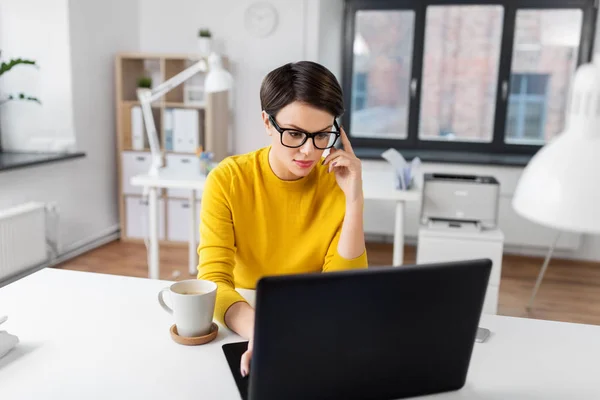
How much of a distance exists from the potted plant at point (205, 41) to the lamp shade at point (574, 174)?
152 inches

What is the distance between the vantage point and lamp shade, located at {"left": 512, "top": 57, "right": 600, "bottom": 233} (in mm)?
484

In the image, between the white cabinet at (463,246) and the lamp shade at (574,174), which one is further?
the white cabinet at (463,246)

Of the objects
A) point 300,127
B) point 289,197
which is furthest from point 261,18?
point 300,127

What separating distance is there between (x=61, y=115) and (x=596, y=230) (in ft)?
12.7

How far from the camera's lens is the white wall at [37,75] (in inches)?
143

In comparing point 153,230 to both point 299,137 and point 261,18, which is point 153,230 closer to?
point 261,18

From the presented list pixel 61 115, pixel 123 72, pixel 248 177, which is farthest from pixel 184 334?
pixel 123 72

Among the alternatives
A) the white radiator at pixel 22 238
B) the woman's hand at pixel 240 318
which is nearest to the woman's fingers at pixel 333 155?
the woman's hand at pixel 240 318

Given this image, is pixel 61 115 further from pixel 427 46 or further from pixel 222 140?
pixel 427 46

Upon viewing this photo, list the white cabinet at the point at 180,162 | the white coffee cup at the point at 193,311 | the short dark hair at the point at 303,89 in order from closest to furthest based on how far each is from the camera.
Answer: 1. the white coffee cup at the point at 193,311
2. the short dark hair at the point at 303,89
3. the white cabinet at the point at 180,162

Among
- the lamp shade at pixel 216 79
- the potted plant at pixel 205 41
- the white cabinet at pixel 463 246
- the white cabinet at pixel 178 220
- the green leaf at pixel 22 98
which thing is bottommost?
the white cabinet at pixel 178 220

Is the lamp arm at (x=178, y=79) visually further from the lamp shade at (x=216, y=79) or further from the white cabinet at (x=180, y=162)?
the white cabinet at (x=180, y=162)

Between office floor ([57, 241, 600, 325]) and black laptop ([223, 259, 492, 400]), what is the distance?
242 centimetres

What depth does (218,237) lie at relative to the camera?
1393 mm
